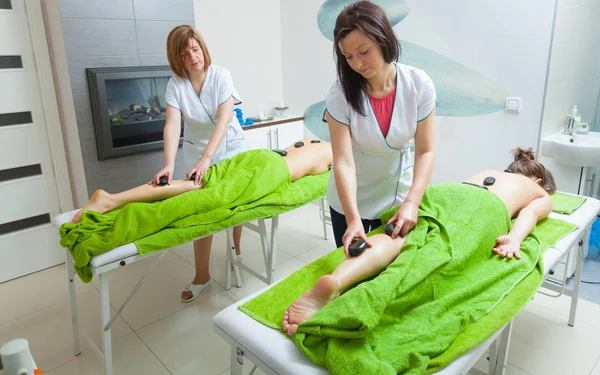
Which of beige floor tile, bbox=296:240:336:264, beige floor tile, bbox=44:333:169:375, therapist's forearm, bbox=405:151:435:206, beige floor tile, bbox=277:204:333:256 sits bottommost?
beige floor tile, bbox=44:333:169:375

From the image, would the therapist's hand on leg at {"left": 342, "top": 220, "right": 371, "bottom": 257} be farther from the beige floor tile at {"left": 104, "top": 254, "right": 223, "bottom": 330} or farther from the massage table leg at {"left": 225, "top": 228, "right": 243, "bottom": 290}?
the beige floor tile at {"left": 104, "top": 254, "right": 223, "bottom": 330}

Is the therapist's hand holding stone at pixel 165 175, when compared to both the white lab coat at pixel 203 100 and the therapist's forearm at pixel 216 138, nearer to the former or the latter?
the therapist's forearm at pixel 216 138

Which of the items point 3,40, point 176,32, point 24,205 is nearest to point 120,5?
point 3,40

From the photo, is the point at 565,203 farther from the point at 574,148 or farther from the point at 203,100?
the point at 203,100

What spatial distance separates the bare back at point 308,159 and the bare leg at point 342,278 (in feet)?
3.31

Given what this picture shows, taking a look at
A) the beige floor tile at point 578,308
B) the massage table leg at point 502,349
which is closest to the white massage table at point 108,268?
the massage table leg at point 502,349

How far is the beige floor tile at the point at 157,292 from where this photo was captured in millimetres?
2320

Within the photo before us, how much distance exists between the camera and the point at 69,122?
271 cm

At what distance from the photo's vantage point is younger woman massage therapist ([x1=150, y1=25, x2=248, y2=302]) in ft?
6.97

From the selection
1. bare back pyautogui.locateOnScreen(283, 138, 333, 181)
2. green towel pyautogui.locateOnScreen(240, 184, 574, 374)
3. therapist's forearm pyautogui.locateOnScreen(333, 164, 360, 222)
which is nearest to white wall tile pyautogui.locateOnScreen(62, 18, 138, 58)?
bare back pyautogui.locateOnScreen(283, 138, 333, 181)

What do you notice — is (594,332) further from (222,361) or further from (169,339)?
(169,339)

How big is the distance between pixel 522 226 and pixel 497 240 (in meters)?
0.17

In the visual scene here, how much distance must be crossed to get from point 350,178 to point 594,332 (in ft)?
5.27

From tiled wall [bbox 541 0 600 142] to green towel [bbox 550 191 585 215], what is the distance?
0.54m
